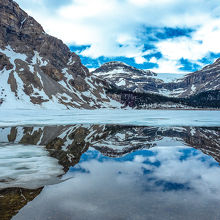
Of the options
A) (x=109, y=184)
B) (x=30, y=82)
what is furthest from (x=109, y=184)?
(x=30, y=82)

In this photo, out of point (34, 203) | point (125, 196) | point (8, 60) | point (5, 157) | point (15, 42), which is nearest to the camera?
point (34, 203)

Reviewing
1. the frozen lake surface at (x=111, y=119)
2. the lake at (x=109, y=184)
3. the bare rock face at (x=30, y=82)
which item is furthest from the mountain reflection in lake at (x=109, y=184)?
the bare rock face at (x=30, y=82)

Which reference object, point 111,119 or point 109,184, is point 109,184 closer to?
point 109,184

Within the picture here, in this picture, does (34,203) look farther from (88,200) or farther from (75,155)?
(75,155)

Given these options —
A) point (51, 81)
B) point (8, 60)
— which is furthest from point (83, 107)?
point (8, 60)

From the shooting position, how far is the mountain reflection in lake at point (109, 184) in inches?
283

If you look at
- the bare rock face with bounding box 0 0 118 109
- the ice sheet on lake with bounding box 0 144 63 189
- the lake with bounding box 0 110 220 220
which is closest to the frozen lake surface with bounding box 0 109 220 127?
the ice sheet on lake with bounding box 0 144 63 189

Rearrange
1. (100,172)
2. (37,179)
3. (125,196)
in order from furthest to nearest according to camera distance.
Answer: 1. (100,172)
2. (37,179)
3. (125,196)

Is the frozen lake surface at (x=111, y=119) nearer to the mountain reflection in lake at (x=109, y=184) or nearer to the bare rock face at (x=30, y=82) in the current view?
the mountain reflection in lake at (x=109, y=184)

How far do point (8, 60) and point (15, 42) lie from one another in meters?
34.0

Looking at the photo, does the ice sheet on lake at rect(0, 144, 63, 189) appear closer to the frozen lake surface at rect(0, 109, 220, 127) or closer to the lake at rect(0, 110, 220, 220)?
the lake at rect(0, 110, 220, 220)

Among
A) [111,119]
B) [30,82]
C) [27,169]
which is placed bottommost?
[27,169]

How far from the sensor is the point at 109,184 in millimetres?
9984

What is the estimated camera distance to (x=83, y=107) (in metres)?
156
